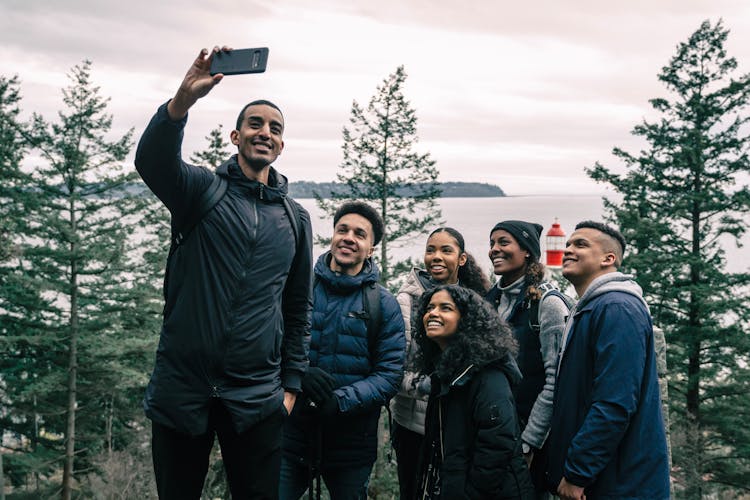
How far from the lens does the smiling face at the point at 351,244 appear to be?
3393 millimetres

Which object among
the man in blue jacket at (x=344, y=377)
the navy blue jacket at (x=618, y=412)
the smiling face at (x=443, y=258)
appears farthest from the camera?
the smiling face at (x=443, y=258)

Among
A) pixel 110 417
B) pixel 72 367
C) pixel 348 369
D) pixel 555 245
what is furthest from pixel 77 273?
pixel 348 369

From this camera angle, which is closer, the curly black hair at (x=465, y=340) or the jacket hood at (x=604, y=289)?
the jacket hood at (x=604, y=289)

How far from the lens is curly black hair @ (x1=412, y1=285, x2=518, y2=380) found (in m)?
2.97

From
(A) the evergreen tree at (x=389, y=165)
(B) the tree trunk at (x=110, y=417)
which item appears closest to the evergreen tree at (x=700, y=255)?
(A) the evergreen tree at (x=389, y=165)

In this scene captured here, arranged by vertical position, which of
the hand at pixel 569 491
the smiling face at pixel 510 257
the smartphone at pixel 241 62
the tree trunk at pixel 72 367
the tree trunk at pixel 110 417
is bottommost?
the tree trunk at pixel 110 417

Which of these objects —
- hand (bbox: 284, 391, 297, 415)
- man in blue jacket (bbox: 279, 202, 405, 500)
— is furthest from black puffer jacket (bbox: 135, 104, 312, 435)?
man in blue jacket (bbox: 279, 202, 405, 500)

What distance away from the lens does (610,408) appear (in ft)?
8.54

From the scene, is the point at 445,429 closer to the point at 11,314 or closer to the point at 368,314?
the point at 368,314

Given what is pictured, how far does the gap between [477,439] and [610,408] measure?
625mm

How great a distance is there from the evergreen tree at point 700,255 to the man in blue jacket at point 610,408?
13.7 m

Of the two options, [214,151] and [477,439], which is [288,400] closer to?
[477,439]

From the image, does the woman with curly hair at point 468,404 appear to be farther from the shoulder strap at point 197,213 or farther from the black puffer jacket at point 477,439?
the shoulder strap at point 197,213

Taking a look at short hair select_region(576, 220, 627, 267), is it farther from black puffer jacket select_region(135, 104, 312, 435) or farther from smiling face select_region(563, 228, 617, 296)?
black puffer jacket select_region(135, 104, 312, 435)
